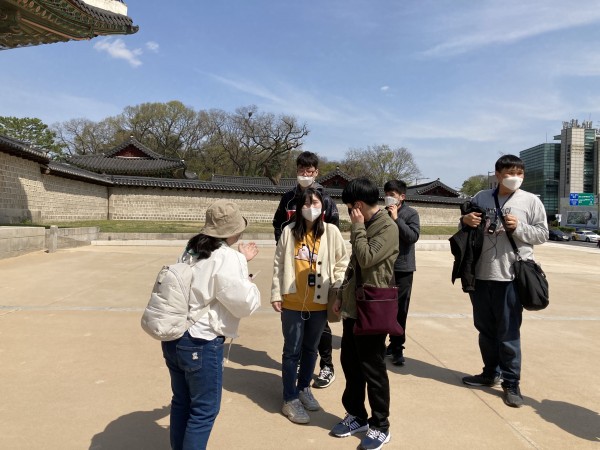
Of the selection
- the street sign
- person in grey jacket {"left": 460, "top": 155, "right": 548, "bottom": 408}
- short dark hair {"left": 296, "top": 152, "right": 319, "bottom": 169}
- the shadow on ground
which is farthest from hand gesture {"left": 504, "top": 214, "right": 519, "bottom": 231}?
the street sign

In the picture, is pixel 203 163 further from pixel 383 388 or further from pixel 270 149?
pixel 383 388

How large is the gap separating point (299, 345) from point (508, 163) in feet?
7.06

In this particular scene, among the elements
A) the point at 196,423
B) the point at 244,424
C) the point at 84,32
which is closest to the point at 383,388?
the point at 244,424

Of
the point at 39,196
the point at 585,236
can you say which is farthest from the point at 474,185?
the point at 39,196

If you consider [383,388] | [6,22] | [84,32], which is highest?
[84,32]

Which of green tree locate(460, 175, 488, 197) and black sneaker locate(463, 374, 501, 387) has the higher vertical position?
green tree locate(460, 175, 488, 197)

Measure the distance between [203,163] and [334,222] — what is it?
50.2 metres

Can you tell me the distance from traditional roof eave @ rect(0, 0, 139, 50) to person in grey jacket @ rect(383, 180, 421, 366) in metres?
13.6

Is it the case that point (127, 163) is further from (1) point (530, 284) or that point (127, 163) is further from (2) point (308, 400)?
(1) point (530, 284)

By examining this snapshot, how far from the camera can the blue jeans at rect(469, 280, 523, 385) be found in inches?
122

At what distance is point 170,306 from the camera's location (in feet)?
6.18

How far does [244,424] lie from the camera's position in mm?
2621

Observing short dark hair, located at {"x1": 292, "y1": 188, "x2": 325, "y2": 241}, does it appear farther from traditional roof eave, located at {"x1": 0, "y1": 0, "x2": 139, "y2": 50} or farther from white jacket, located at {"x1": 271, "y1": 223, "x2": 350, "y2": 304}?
traditional roof eave, located at {"x1": 0, "y1": 0, "x2": 139, "y2": 50}

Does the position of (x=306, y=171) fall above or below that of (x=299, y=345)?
above
